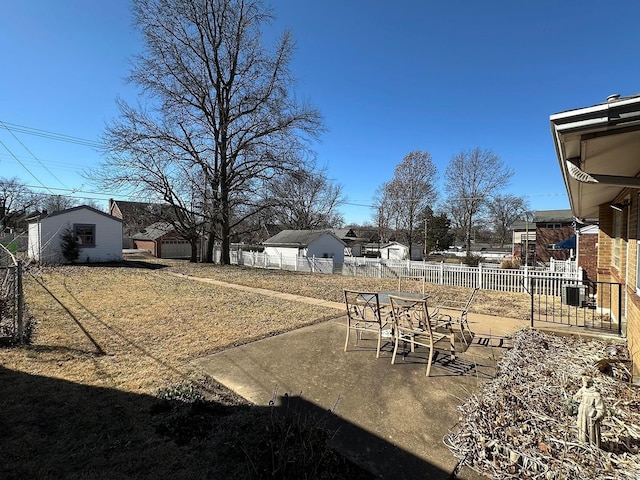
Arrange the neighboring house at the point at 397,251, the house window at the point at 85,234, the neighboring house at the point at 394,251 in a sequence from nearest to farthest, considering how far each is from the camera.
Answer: the house window at the point at 85,234 < the neighboring house at the point at 394,251 < the neighboring house at the point at 397,251

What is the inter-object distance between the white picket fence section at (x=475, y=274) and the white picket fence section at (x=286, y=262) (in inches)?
63.9

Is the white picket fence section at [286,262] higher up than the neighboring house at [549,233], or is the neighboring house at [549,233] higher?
the neighboring house at [549,233]

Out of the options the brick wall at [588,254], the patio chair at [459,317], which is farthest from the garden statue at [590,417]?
the brick wall at [588,254]

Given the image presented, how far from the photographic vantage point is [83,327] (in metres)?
6.20

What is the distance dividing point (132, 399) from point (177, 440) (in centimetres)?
105

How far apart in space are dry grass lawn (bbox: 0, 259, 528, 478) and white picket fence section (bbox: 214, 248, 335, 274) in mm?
11648

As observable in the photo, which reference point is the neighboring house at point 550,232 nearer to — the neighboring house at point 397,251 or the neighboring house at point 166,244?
the neighboring house at point 397,251

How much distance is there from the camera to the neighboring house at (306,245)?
81.4 feet

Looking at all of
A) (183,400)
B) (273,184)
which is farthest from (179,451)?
(273,184)

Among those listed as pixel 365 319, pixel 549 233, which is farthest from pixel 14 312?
pixel 549 233

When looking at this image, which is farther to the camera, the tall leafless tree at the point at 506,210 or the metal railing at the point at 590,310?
the tall leafless tree at the point at 506,210

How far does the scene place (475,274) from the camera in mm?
13711

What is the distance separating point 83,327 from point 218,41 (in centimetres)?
1934

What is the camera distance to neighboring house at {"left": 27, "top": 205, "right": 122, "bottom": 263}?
19359 millimetres
